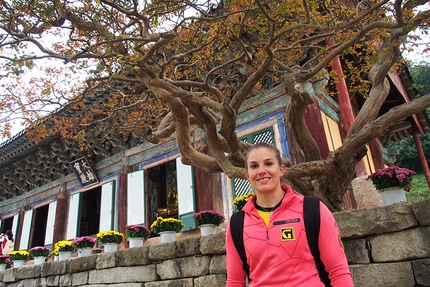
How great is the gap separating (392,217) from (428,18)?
3.02m

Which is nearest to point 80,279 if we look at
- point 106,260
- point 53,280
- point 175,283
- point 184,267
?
point 106,260

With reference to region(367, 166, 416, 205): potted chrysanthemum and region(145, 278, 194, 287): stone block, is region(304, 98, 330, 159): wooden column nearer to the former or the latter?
region(367, 166, 416, 205): potted chrysanthemum

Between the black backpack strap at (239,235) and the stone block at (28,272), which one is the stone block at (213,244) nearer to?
the black backpack strap at (239,235)

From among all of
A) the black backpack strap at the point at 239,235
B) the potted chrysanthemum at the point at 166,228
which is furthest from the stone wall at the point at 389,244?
the potted chrysanthemum at the point at 166,228

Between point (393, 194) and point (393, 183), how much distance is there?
0.15 metres

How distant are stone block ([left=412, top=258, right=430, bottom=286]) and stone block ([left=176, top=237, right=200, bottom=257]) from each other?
265 cm

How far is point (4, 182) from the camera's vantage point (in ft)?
48.1

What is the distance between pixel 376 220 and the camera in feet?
10.9

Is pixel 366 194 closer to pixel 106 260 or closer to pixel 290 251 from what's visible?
pixel 290 251

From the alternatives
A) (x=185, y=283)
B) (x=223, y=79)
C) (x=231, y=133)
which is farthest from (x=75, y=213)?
(x=231, y=133)

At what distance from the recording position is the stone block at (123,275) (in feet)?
16.9

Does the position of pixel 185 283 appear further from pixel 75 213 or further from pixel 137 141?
pixel 75 213

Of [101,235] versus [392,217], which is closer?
[392,217]

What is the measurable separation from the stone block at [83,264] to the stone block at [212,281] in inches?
103
